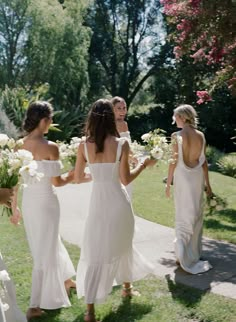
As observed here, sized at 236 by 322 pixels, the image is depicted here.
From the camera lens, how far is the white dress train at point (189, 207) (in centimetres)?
627

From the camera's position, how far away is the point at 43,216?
4.68 metres

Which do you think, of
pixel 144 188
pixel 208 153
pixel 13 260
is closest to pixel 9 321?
pixel 13 260

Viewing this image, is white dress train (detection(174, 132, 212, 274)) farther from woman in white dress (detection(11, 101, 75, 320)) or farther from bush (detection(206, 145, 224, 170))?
bush (detection(206, 145, 224, 170))

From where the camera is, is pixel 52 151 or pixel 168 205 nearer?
pixel 52 151

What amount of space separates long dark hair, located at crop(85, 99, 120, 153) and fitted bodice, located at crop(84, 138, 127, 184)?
144mm

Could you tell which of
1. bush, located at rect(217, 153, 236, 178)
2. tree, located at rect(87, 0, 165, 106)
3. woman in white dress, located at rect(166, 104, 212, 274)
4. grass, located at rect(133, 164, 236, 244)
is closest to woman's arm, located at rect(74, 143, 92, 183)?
woman in white dress, located at rect(166, 104, 212, 274)

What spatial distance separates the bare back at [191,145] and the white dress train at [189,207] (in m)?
0.06

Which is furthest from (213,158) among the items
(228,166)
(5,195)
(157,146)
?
(5,195)

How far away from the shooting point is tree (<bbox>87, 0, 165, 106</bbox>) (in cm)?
3844

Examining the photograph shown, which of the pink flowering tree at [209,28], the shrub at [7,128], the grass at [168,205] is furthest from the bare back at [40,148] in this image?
the shrub at [7,128]

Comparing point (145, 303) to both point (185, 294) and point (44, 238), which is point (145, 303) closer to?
point (185, 294)

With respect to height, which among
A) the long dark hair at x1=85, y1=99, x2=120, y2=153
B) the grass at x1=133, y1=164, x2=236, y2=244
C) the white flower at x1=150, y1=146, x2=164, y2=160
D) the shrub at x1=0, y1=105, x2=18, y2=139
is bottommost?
the grass at x1=133, y1=164, x2=236, y2=244

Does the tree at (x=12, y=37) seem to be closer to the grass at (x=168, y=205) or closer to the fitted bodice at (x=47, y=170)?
the grass at (x=168, y=205)

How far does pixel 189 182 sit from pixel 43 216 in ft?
7.87
